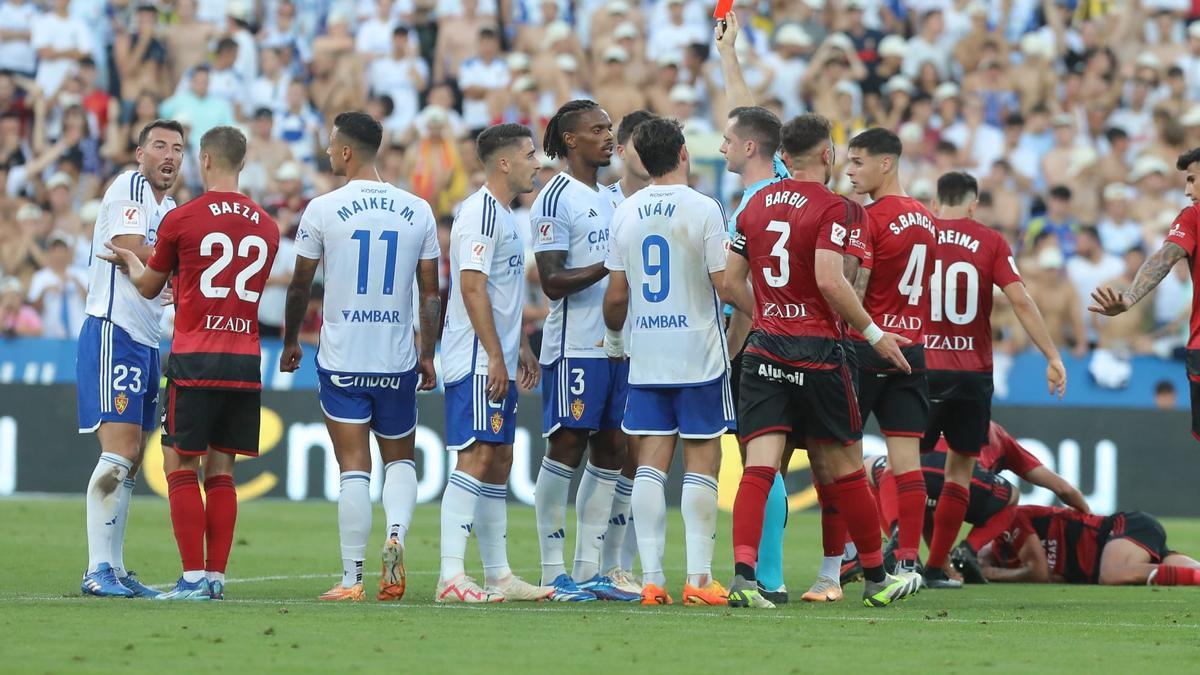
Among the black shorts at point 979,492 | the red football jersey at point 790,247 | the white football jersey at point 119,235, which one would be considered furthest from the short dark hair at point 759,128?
the white football jersey at point 119,235

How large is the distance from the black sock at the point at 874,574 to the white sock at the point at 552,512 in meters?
1.72

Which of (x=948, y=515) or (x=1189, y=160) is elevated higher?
(x=1189, y=160)

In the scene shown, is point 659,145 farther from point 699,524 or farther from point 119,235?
point 119,235

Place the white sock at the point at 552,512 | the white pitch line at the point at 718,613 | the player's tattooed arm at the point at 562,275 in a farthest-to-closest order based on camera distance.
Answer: the white sock at the point at 552,512
the player's tattooed arm at the point at 562,275
the white pitch line at the point at 718,613

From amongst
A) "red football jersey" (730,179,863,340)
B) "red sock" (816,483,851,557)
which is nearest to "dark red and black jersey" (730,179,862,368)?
"red football jersey" (730,179,863,340)

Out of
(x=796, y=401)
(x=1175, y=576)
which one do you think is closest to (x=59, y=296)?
(x=796, y=401)

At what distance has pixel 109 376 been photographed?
411 inches

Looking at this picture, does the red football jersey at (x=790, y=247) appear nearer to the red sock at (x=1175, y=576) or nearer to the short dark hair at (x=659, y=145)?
the short dark hair at (x=659, y=145)

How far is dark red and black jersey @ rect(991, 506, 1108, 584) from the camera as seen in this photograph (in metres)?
12.6

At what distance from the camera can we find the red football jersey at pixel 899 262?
1121cm

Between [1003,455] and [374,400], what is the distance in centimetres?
483

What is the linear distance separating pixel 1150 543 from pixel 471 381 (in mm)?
5143

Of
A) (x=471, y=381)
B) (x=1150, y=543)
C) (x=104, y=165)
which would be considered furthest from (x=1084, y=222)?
(x=471, y=381)

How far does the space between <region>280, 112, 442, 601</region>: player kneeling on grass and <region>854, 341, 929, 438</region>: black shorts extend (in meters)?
2.72
